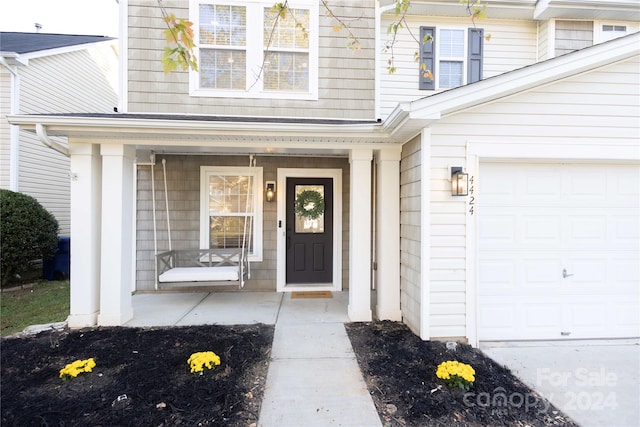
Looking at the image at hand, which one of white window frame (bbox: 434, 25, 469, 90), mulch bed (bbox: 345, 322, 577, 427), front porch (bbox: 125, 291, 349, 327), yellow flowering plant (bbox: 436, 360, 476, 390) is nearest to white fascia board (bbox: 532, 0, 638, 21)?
white window frame (bbox: 434, 25, 469, 90)

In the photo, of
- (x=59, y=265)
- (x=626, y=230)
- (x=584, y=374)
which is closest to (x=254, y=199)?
(x=584, y=374)

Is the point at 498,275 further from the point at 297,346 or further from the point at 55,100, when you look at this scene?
the point at 55,100

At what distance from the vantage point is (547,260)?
3.54 metres

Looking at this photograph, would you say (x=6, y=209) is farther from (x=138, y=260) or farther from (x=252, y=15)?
(x=252, y=15)

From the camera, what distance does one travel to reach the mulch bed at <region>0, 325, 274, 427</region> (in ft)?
7.22

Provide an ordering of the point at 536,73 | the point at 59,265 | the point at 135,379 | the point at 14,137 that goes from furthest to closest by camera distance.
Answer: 1. the point at 14,137
2. the point at 59,265
3. the point at 536,73
4. the point at 135,379

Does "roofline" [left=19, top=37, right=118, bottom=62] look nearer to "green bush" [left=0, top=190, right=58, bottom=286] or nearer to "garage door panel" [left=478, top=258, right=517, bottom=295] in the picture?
"green bush" [left=0, top=190, right=58, bottom=286]

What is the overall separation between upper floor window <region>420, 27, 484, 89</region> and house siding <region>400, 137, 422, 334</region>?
277 cm

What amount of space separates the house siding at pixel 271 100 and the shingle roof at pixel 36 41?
4432 millimetres

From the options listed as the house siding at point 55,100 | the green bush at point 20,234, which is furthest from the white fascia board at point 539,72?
the house siding at point 55,100

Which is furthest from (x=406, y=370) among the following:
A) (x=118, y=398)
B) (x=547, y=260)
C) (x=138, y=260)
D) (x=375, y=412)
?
(x=138, y=260)

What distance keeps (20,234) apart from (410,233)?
23.1 feet

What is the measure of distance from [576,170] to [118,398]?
499 centimetres

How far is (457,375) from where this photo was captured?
2553 millimetres
